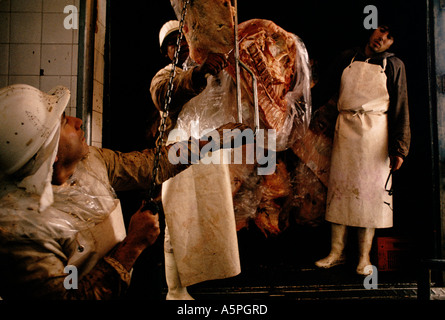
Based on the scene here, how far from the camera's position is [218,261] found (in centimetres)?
212

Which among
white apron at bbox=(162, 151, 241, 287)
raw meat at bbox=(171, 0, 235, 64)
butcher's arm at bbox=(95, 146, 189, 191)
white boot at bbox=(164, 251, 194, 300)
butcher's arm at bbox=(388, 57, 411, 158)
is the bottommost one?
white boot at bbox=(164, 251, 194, 300)

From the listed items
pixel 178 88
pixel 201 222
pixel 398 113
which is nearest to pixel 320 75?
pixel 398 113

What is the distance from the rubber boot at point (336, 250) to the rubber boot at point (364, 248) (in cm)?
16

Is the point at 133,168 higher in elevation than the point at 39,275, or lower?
higher

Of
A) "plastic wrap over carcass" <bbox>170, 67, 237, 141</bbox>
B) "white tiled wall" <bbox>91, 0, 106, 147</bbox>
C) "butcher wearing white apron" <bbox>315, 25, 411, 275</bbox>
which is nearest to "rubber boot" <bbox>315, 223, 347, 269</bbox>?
"butcher wearing white apron" <bbox>315, 25, 411, 275</bbox>

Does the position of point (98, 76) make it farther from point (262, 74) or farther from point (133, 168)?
point (262, 74)

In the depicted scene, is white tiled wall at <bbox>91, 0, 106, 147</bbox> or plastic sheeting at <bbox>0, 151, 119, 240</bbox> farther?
white tiled wall at <bbox>91, 0, 106, 147</bbox>

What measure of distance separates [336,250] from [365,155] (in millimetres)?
991

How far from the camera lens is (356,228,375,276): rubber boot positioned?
97.6 inches

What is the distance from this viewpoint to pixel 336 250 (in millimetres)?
2615

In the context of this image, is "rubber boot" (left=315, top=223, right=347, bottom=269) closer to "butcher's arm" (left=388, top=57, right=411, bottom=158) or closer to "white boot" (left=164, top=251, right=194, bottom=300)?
"butcher's arm" (left=388, top=57, right=411, bottom=158)

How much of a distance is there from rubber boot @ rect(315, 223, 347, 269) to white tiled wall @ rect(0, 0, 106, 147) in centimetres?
278

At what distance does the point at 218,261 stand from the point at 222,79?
1564 millimetres
